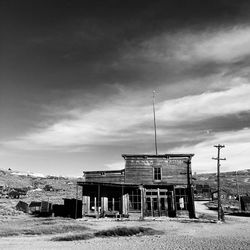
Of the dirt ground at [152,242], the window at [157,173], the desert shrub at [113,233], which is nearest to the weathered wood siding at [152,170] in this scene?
the window at [157,173]

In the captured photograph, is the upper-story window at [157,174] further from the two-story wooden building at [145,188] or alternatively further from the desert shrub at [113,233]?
the desert shrub at [113,233]

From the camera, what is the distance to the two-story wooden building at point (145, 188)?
103 ft

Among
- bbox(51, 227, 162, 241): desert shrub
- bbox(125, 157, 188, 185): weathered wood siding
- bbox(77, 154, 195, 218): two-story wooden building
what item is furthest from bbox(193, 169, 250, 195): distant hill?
bbox(51, 227, 162, 241): desert shrub

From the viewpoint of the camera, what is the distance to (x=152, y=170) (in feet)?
109

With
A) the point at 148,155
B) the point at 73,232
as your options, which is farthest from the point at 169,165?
the point at 73,232

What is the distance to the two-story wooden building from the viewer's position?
31.5m

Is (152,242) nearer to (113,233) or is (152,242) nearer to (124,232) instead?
(124,232)

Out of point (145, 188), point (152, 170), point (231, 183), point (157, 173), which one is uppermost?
point (231, 183)

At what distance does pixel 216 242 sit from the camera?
16.5 meters

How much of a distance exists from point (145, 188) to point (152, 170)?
2.17 metres

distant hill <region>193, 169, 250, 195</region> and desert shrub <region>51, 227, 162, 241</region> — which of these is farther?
distant hill <region>193, 169, 250, 195</region>

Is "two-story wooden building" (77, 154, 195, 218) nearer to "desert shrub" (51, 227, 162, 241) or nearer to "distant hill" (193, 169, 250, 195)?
"desert shrub" (51, 227, 162, 241)

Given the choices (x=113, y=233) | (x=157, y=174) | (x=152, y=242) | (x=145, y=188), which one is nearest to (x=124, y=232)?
(x=113, y=233)

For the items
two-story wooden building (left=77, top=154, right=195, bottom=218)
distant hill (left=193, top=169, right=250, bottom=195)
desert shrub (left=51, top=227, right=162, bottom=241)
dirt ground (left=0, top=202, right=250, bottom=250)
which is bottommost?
dirt ground (left=0, top=202, right=250, bottom=250)
